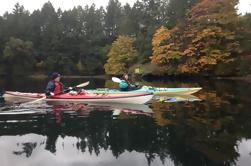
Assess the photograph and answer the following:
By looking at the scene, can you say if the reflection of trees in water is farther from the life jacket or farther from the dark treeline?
the dark treeline

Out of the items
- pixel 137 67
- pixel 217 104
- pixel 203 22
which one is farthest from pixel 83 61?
pixel 217 104

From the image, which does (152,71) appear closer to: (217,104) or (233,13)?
(233,13)

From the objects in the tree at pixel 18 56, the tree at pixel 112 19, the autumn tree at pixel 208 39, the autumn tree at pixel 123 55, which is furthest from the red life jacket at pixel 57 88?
the tree at pixel 112 19

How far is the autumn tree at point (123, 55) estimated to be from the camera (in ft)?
184

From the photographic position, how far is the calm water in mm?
8031

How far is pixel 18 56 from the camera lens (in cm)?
6838

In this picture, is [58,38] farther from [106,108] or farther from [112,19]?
[106,108]

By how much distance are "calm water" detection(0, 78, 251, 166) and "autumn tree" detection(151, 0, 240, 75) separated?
23.8m

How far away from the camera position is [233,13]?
38656 millimetres

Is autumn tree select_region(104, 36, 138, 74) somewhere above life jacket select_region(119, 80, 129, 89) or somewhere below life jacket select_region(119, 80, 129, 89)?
above

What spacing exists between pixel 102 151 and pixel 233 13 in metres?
33.6

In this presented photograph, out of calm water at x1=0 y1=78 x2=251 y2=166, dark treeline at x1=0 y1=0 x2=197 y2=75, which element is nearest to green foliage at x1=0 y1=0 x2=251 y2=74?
dark treeline at x1=0 y1=0 x2=197 y2=75

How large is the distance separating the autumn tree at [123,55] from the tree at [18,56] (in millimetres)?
19052

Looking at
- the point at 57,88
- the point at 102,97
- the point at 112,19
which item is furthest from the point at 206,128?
the point at 112,19
